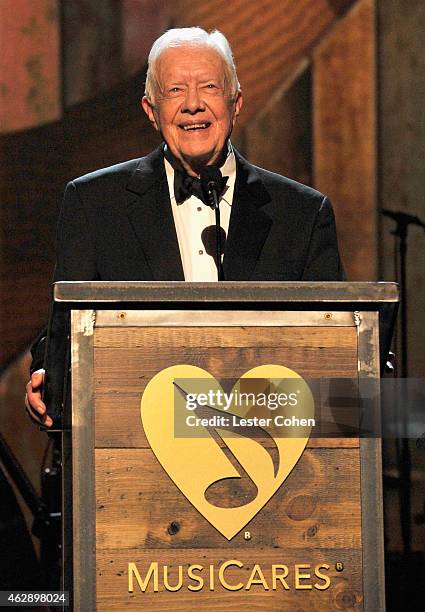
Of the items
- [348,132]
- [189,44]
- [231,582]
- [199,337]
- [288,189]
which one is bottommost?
[231,582]

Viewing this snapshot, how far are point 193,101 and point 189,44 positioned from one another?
12 cm

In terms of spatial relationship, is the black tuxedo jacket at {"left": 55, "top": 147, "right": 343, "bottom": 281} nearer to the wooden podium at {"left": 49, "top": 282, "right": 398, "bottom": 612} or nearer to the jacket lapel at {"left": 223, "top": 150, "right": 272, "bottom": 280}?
the jacket lapel at {"left": 223, "top": 150, "right": 272, "bottom": 280}

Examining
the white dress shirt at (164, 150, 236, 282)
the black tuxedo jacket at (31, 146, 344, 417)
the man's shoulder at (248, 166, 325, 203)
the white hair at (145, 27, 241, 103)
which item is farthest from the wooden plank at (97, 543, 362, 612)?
the white hair at (145, 27, 241, 103)

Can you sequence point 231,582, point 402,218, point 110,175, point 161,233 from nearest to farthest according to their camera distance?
point 231,582
point 161,233
point 110,175
point 402,218

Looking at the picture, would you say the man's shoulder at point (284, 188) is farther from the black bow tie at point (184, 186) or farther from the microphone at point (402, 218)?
the microphone at point (402, 218)

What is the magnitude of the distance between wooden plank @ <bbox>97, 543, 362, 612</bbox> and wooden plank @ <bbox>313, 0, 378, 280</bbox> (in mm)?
3075

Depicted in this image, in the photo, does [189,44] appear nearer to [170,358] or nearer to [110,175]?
[110,175]

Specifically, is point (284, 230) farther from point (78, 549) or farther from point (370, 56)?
point (370, 56)

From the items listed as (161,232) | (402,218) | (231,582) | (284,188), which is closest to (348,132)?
(402,218)

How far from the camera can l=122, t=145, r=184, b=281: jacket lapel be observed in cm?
237

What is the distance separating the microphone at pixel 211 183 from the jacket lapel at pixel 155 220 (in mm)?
152

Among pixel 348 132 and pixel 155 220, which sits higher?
pixel 348 132

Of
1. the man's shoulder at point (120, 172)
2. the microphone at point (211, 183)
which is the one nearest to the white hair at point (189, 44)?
the man's shoulder at point (120, 172)

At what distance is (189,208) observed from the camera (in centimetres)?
257
